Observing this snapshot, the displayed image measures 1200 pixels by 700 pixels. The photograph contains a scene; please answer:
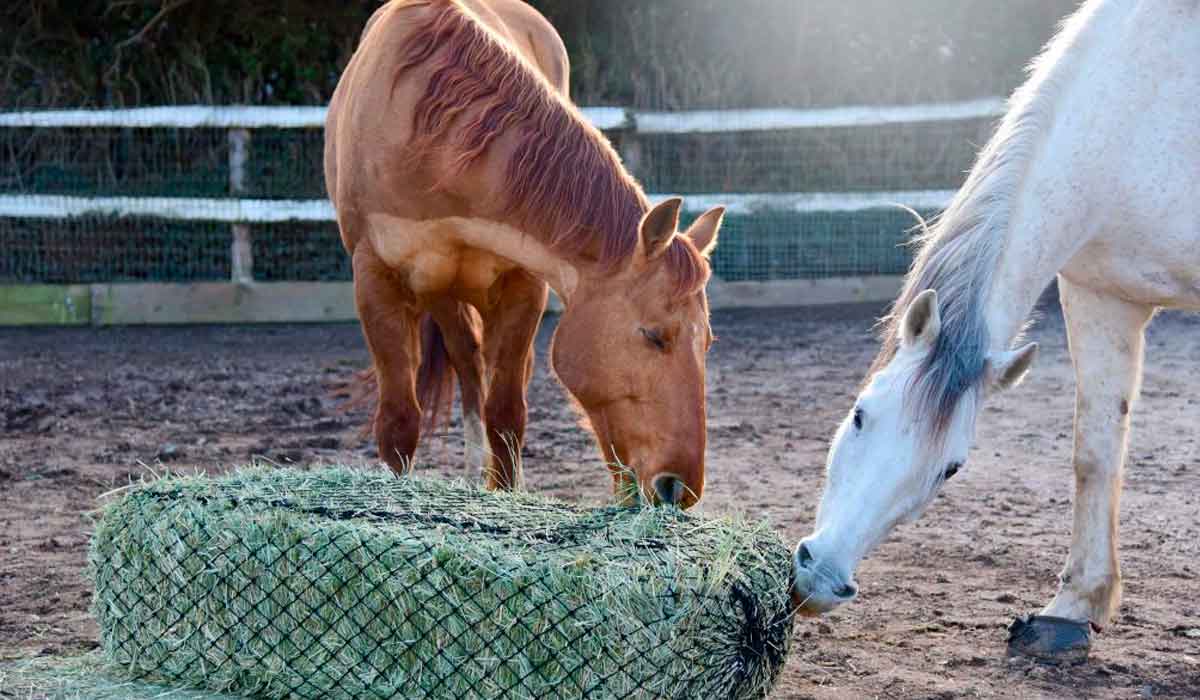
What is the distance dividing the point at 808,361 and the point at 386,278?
12.5ft

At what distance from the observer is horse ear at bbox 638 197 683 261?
3264mm

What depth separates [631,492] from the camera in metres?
3.21

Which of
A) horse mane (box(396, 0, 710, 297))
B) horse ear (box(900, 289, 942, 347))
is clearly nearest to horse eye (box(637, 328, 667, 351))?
horse mane (box(396, 0, 710, 297))

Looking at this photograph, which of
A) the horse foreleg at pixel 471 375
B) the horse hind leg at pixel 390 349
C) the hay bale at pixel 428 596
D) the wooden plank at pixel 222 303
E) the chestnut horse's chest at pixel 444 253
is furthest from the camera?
the wooden plank at pixel 222 303

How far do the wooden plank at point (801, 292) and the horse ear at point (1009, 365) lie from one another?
6.40 metres

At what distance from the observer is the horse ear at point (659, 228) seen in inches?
128

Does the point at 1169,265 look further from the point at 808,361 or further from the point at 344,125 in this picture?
the point at 808,361

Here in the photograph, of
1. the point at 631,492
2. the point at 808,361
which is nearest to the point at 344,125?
the point at 631,492

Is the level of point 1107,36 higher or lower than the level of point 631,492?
higher

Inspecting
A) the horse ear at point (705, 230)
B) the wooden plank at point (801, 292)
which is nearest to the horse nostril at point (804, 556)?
the horse ear at point (705, 230)

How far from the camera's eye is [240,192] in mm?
8891

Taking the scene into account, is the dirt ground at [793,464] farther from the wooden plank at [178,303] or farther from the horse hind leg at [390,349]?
the horse hind leg at [390,349]

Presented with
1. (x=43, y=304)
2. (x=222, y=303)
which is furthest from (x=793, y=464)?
(x=43, y=304)

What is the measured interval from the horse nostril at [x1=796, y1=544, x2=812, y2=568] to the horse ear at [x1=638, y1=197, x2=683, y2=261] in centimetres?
97
